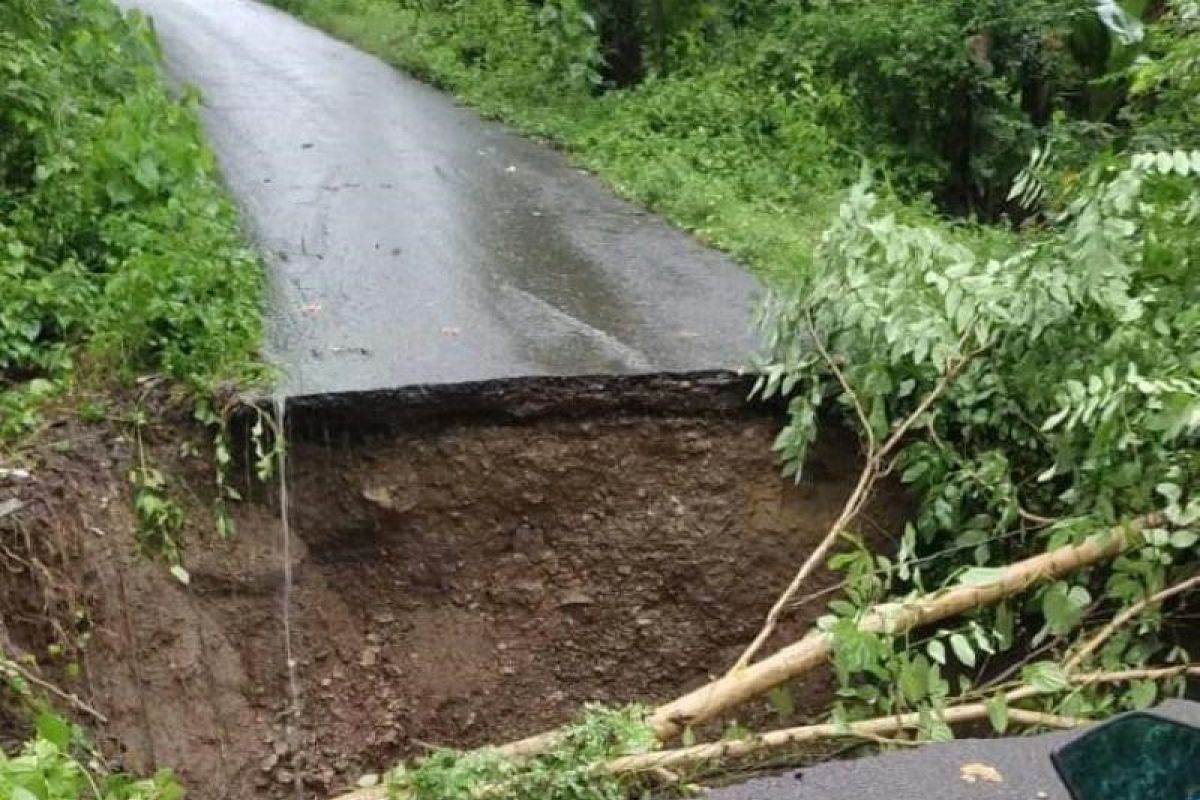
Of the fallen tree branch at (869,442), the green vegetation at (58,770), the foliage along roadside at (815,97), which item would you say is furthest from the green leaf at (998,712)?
the foliage along roadside at (815,97)

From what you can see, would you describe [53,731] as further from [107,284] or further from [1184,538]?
[1184,538]

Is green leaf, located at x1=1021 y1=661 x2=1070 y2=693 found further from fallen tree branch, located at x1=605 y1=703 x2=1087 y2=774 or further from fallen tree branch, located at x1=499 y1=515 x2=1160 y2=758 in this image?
fallen tree branch, located at x1=499 y1=515 x2=1160 y2=758

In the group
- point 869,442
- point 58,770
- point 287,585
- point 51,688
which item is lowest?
point 287,585

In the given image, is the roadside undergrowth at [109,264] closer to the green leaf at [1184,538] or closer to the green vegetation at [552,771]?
the green vegetation at [552,771]

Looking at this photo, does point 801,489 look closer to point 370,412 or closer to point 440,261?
point 370,412

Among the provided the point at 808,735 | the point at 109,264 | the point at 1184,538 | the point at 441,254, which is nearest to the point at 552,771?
the point at 808,735

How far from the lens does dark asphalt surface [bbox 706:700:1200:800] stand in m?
2.28

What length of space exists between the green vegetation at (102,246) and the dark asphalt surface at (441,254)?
339mm

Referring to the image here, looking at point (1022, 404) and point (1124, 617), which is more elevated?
point (1022, 404)

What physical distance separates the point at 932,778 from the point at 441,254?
16.4ft

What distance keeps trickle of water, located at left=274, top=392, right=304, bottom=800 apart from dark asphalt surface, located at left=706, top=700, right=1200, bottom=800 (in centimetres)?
283

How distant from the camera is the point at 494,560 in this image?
531 cm

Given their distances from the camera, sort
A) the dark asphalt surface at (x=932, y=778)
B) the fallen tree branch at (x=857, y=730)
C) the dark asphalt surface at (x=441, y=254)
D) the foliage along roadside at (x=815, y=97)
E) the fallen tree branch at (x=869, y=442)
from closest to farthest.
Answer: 1. the dark asphalt surface at (x=932, y=778)
2. the fallen tree branch at (x=857, y=730)
3. the fallen tree branch at (x=869, y=442)
4. the dark asphalt surface at (x=441, y=254)
5. the foliage along roadside at (x=815, y=97)

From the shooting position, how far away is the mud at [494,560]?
16.3 ft
